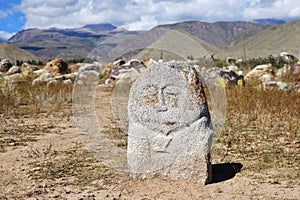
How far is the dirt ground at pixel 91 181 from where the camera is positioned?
4082 millimetres

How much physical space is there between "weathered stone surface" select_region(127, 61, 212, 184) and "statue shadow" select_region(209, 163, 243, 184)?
29 centimetres

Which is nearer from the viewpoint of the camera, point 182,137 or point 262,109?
point 182,137

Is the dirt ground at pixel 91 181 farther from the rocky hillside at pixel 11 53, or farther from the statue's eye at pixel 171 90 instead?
the rocky hillside at pixel 11 53

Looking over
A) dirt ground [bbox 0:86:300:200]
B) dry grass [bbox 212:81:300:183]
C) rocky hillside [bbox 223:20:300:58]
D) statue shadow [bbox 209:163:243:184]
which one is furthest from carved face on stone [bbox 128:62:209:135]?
rocky hillside [bbox 223:20:300:58]

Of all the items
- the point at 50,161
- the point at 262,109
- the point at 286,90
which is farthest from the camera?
the point at 286,90

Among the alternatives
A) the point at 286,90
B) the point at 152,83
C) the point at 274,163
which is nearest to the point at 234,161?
the point at 274,163

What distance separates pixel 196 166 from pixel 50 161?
7.14 ft

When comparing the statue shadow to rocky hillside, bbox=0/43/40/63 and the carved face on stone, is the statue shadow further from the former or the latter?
rocky hillside, bbox=0/43/40/63

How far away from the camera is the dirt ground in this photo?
13.4 feet

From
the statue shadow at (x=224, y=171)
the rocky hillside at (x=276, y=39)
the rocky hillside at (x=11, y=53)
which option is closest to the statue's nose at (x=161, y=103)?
the statue shadow at (x=224, y=171)

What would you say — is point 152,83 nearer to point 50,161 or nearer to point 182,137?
point 182,137

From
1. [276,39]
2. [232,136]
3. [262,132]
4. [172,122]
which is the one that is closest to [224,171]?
[172,122]

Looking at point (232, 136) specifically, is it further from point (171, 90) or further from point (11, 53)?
point (11, 53)

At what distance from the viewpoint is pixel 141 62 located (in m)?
13.0
